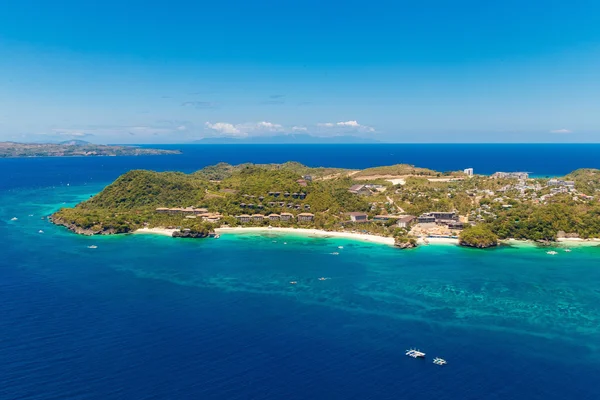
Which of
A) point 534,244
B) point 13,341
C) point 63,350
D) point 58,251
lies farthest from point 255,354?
point 534,244

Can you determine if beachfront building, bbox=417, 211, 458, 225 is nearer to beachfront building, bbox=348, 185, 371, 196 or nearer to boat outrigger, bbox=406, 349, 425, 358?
beachfront building, bbox=348, 185, 371, 196

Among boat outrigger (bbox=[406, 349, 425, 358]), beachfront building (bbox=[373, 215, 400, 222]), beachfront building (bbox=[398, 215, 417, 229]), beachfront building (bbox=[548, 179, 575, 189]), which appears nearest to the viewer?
boat outrigger (bbox=[406, 349, 425, 358])

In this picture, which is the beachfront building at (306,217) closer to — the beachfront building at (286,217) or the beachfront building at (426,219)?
the beachfront building at (286,217)

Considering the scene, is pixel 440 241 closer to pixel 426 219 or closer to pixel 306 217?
pixel 426 219

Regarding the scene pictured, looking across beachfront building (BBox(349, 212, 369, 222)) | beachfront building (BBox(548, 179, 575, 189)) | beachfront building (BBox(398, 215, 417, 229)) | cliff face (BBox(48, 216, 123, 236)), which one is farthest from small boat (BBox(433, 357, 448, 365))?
beachfront building (BBox(548, 179, 575, 189))

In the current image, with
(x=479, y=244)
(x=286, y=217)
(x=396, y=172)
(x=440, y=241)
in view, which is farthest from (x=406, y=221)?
(x=396, y=172)

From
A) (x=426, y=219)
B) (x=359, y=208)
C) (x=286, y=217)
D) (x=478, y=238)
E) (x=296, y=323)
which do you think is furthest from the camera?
(x=359, y=208)
